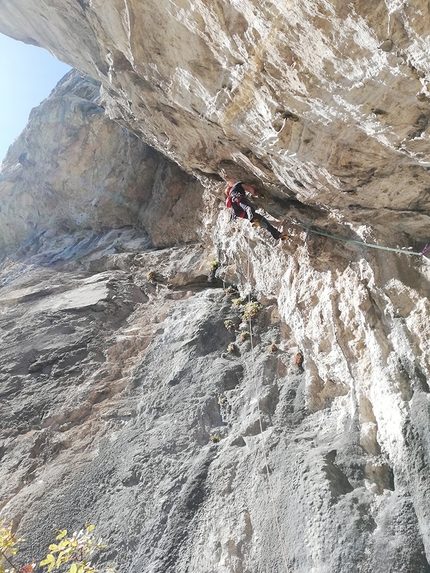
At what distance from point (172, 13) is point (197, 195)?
890 cm

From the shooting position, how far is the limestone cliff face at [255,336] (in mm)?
4141

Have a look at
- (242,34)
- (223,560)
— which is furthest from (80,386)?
(242,34)

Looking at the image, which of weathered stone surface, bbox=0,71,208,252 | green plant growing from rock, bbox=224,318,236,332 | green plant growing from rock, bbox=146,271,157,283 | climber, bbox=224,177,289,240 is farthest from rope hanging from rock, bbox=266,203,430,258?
weathered stone surface, bbox=0,71,208,252

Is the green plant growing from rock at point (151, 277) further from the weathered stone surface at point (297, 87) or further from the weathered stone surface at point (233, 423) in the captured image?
the weathered stone surface at point (297, 87)

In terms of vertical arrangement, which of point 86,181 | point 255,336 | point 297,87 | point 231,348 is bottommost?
point 231,348

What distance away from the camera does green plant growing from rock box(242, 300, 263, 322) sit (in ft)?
30.8

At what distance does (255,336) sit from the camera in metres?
8.90

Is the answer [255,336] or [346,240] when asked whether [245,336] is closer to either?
[255,336]

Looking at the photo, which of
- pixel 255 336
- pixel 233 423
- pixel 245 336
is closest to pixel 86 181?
pixel 245 336

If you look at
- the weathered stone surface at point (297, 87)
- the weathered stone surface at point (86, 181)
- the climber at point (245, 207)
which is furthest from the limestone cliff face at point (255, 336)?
the weathered stone surface at point (86, 181)

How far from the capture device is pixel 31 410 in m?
9.16

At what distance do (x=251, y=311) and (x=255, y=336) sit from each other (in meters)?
0.73

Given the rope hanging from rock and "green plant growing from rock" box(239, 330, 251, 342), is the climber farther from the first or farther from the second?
"green plant growing from rock" box(239, 330, 251, 342)

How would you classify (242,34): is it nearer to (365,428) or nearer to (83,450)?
(365,428)
